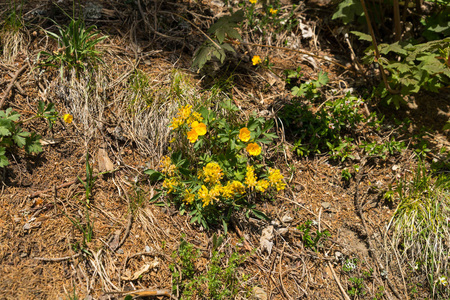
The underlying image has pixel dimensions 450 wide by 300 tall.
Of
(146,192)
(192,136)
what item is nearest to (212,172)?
(192,136)

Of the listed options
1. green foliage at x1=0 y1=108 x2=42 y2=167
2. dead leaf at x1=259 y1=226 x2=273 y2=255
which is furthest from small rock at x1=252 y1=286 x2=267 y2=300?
green foliage at x1=0 y1=108 x2=42 y2=167

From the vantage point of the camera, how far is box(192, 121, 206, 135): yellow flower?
260 centimetres

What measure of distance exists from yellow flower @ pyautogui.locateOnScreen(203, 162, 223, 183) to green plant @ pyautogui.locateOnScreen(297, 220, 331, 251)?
2.70 ft

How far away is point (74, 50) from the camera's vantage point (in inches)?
112

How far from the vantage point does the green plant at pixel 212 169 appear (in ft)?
8.36

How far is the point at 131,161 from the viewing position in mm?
2854

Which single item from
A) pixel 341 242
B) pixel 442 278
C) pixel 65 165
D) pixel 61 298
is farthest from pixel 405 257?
Answer: pixel 65 165

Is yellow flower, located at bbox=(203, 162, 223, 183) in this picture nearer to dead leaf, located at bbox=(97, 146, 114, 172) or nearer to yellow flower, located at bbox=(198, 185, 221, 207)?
yellow flower, located at bbox=(198, 185, 221, 207)

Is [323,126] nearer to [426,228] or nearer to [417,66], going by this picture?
[417,66]

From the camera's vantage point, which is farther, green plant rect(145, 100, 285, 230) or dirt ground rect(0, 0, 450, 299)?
green plant rect(145, 100, 285, 230)

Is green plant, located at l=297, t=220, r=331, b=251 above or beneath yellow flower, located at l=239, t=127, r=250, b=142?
beneath

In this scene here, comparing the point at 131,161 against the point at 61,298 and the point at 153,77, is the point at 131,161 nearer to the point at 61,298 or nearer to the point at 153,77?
the point at 153,77

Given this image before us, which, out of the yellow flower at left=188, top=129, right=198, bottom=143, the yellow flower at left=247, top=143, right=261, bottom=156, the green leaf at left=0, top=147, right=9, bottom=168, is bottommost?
the green leaf at left=0, top=147, right=9, bottom=168

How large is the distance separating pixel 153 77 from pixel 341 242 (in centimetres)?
211
